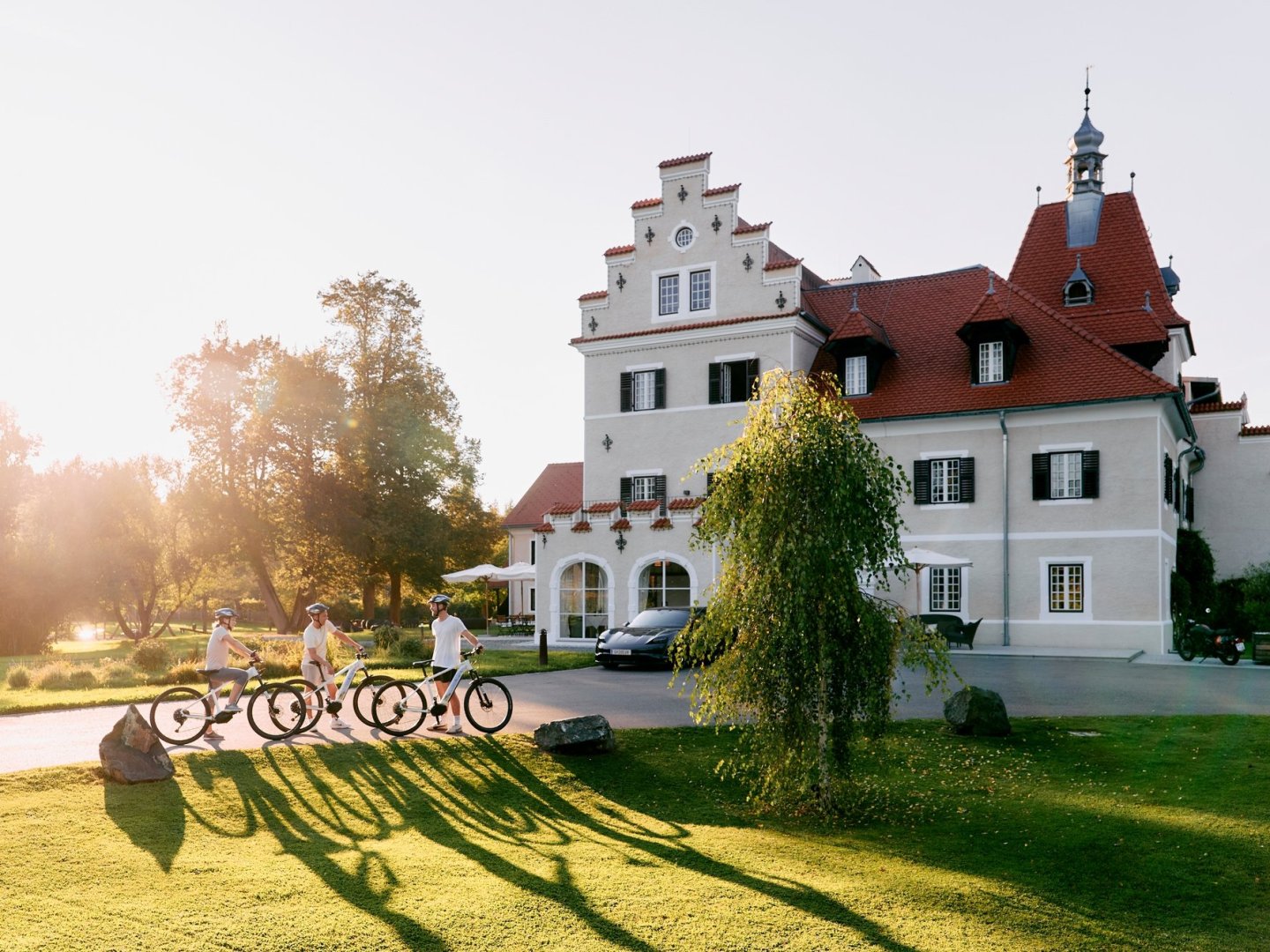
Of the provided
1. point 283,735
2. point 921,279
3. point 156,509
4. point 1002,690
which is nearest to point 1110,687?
point 1002,690

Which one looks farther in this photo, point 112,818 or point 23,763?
point 23,763

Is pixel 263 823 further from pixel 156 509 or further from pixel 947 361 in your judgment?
pixel 156 509

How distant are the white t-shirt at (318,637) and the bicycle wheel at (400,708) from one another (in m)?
0.97

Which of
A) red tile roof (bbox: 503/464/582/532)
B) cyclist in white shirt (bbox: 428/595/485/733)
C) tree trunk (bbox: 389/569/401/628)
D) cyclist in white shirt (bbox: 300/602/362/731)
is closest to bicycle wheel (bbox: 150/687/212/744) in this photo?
cyclist in white shirt (bbox: 300/602/362/731)

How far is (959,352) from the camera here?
34.3m

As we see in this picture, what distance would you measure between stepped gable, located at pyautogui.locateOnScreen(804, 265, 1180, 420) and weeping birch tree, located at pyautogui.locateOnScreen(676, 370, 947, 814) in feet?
74.4

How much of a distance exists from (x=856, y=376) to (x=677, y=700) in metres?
19.4

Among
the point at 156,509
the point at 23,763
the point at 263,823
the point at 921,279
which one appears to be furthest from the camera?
the point at 156,509

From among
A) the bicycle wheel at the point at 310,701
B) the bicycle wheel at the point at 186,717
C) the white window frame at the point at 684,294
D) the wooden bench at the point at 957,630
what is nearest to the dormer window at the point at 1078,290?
the white window frame at the point at 684,294

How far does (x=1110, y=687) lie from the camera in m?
20.4

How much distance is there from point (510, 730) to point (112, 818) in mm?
5657

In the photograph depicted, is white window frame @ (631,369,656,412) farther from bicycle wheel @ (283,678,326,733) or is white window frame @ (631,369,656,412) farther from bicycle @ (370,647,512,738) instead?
bicycle wheel @ (283,678,326,733)

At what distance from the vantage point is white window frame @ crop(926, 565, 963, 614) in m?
32.2

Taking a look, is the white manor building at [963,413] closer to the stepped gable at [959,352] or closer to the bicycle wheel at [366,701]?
the stepped gable at [959,352]
